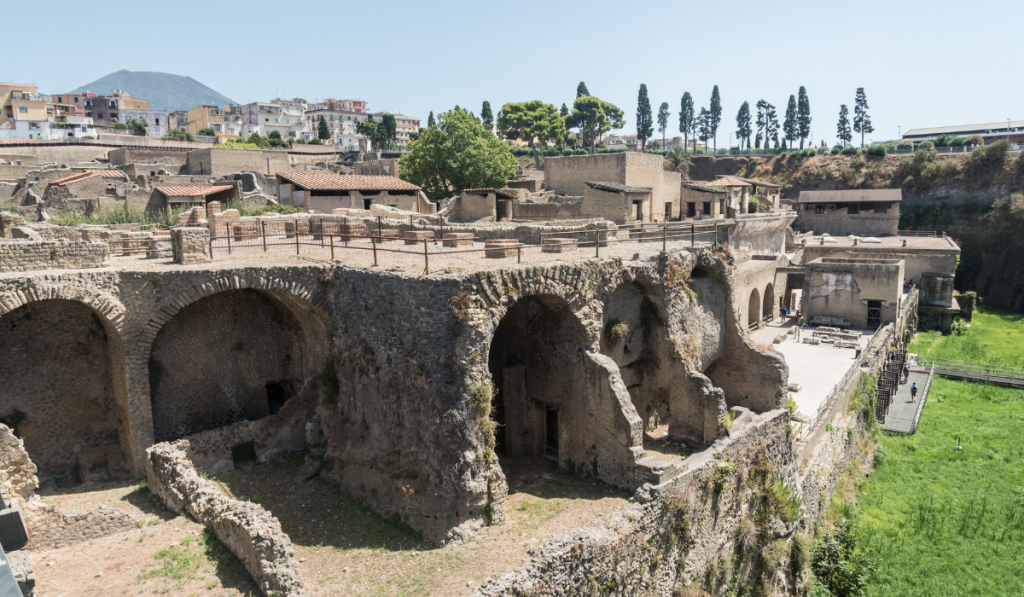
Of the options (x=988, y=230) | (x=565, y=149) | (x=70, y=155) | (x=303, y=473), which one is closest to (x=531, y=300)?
(x=303, y=473)

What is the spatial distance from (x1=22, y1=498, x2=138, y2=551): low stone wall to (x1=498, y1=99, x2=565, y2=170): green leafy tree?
69499 mm

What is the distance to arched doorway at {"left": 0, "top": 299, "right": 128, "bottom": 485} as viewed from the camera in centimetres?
1512

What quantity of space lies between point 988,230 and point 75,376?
65.1 m

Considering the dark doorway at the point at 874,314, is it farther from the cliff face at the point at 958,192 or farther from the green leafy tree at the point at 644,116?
the green leafy tree at the point at 644,116

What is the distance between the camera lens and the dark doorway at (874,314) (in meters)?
32.5

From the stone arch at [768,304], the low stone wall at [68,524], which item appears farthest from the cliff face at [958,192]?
the low stone wall at [68,524]

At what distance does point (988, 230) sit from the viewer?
55031 millimetres

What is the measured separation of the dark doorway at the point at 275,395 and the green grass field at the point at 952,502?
1679 cm

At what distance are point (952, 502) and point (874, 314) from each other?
14.2 meters

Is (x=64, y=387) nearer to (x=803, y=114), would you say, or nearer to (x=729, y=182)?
(x=729, y=182)

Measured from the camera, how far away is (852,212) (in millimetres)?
53531

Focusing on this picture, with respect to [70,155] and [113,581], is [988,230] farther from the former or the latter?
[70,155]

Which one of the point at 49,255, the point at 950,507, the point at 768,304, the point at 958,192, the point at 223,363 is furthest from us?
the point at 958,192

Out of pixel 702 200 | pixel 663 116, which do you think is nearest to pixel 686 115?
pixel 663 116
